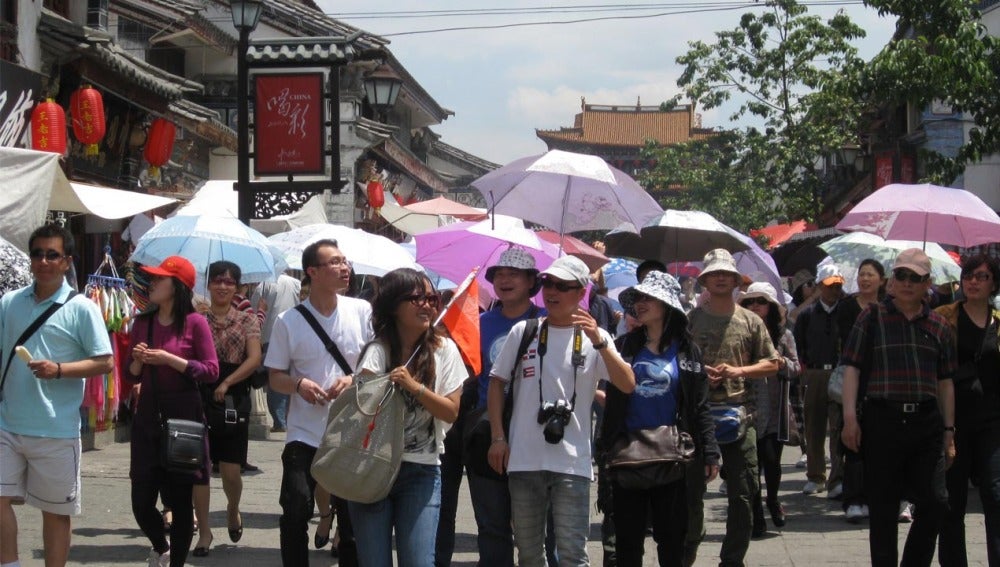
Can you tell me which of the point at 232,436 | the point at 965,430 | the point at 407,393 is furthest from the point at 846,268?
the point at 407,393

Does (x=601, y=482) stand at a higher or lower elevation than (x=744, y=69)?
lower

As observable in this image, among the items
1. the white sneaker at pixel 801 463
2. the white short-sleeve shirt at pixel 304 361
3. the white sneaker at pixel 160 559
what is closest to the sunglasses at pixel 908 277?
the white short-sleeve shirt at pixel 304 361

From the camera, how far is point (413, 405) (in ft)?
18.2

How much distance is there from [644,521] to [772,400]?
3.59m

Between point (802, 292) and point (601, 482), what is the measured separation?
348 inches

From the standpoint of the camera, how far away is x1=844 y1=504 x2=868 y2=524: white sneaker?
9.98m

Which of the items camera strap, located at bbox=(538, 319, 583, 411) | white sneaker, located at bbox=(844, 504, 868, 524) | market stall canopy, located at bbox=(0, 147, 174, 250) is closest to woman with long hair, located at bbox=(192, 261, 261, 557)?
market stall canopy, located at bbox=(0, 147, 174, 250)

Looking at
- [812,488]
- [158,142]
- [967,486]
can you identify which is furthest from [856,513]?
[158,142]

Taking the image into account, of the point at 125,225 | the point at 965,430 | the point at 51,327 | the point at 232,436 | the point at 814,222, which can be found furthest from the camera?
the point at 814,222

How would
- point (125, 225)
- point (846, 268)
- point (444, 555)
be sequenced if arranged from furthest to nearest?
point (125, 225) → point (846, 268) → point (444, 555)

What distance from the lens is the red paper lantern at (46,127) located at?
43.4ft

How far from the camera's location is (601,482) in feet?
21.0

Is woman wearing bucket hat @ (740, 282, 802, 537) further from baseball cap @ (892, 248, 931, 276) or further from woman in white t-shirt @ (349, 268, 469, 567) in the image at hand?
woman in white t-shirt @ (349, 268, 469, 567)

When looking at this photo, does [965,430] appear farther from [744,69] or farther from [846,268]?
[744,69]
